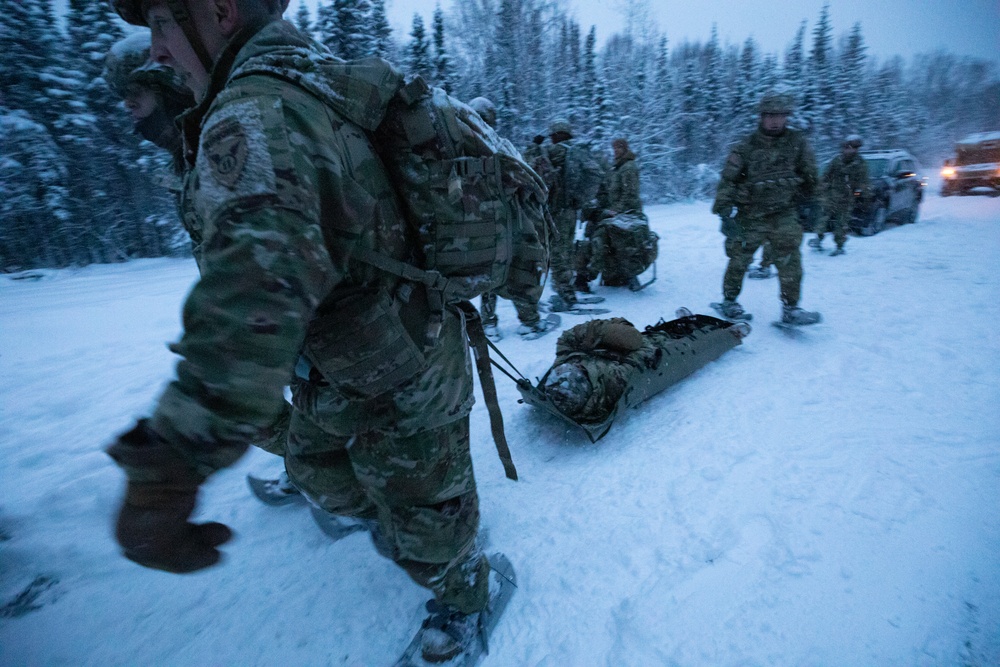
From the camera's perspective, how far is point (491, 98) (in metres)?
23.9

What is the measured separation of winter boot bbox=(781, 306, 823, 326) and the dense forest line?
15.0ft

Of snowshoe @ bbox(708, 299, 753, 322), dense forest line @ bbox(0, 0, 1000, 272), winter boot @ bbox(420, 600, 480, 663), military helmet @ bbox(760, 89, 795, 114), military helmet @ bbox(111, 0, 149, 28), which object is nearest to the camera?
military helmet @ bbox(111, 0, 149, 28)

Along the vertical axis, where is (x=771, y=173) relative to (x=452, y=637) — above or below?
above

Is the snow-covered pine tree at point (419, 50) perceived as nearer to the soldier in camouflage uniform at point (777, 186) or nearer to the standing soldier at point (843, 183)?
the standing soldier at point (843, 183)

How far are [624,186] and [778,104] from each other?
7.55 feet

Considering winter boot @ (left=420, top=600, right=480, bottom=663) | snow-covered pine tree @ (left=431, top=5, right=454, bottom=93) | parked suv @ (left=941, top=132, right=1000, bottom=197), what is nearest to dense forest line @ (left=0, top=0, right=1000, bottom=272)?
snow-covered pine tree @ (left=431, top=5, right=454, bottom=93)

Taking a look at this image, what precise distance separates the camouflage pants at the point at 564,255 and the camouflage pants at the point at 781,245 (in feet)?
6.40

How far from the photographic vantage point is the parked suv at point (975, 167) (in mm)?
13844

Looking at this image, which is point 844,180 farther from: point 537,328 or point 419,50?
point 419,50

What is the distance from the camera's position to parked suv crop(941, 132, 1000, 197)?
1384cm

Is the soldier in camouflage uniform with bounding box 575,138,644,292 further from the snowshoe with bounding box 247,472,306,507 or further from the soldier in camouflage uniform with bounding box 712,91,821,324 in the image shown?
the snowshoe with bounding box 247,472,306,507

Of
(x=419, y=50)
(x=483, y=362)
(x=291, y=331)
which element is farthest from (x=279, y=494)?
(x=419, y=50)

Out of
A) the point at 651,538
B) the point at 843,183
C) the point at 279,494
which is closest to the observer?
the point at 651,538

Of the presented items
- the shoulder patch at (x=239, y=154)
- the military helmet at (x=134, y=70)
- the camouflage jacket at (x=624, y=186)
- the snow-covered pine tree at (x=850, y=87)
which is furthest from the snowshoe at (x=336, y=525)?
the snow-covered pine tree at (x=850, y=87)
